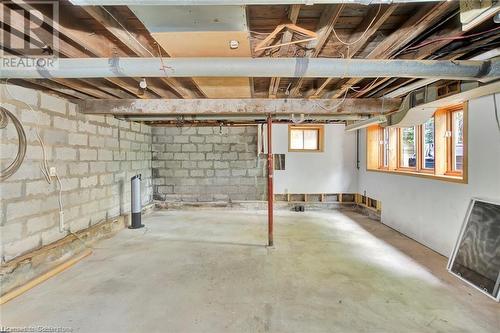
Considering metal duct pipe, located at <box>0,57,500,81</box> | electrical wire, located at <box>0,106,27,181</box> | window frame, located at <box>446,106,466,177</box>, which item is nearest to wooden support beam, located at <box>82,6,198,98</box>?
metal duct pipe, located at <box>0,57,500,81</box>

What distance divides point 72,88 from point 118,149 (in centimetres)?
189

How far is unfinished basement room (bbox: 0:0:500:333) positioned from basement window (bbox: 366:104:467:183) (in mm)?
30

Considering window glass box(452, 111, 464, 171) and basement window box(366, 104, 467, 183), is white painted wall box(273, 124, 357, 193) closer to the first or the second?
basement window box(366, 104, 467, 183)

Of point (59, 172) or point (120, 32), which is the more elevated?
point (120, 32)

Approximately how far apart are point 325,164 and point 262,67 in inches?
188

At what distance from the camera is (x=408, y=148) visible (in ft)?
15.3

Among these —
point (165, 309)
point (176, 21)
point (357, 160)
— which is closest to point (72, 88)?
point (176, 21)

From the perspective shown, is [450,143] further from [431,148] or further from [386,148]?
[386,148]

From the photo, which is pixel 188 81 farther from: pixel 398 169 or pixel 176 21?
pixel 398 169

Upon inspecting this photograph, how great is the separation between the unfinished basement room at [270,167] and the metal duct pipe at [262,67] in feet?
0.04

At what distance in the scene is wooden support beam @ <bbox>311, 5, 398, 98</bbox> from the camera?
164 cm

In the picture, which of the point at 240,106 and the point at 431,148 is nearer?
the point at 240,106

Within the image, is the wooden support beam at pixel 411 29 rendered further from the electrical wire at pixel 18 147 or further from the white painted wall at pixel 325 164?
the white painted wall at pixel 325 164

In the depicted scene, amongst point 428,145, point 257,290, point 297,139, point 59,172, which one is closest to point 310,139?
point 297,139
